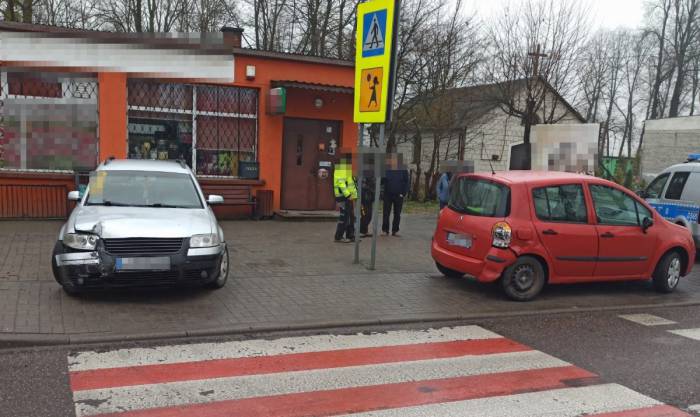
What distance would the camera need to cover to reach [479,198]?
793 cm

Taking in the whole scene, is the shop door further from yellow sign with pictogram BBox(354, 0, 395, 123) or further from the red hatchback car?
the red hatchback car

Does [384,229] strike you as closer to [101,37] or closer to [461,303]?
[461,303]

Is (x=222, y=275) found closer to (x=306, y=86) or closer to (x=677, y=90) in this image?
(x=306, y=86)

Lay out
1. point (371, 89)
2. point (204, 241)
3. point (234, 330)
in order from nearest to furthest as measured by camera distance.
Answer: point (234, 330)
point (204, 241)
point (371, 89)

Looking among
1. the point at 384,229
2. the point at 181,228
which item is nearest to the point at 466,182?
the point at 181,228

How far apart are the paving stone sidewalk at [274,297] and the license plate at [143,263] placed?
472 millimetres

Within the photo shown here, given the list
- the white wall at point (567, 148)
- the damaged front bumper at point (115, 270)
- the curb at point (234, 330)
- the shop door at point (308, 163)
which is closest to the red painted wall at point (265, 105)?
the shop door at point (308, 163)

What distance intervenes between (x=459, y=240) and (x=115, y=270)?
4.36m

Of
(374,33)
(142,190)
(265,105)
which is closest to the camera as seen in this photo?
(142,190)

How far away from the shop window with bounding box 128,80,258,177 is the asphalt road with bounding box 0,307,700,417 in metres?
8.62

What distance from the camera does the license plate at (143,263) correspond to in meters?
6.35

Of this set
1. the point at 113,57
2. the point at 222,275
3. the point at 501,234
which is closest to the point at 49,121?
the point at 113,57

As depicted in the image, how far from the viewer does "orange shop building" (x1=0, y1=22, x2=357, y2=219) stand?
1205 centimetres

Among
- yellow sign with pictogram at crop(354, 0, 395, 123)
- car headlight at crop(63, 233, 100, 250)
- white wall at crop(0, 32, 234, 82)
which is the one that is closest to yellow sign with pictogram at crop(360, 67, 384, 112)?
yellow sign with pictogram at crop(354, 0, 395, 123)
